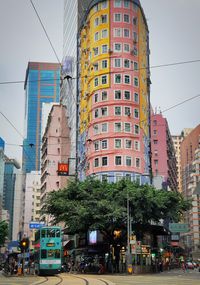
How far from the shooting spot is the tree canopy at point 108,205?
45562mm

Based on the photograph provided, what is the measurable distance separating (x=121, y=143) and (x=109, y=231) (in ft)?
62.5

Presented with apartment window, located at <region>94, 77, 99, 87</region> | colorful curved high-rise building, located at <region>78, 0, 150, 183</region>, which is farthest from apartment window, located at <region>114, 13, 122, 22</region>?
apartment window, located at <region>94, 77, 99, 87</region>

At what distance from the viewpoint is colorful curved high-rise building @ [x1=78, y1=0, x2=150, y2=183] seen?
213 ft

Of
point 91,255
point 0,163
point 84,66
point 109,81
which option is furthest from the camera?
point 0,163

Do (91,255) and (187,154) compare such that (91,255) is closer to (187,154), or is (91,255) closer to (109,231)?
(109,231)

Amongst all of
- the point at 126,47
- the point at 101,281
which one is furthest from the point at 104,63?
the point at 101,281

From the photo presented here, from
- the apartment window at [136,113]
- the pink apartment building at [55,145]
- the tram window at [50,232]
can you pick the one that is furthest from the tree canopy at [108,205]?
the pink apartment building at [55,145]

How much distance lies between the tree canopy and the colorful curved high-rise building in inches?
553

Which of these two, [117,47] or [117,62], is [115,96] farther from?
[117,47]

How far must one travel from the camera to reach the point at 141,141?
6688 centimetres

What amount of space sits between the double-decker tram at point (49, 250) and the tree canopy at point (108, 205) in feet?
17.1

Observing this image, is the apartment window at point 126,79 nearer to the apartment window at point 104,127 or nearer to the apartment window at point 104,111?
the apartment window at point 104,111

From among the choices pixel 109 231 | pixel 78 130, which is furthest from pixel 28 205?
pixel 109 231

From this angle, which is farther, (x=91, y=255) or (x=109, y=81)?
(x=109, y=81)
